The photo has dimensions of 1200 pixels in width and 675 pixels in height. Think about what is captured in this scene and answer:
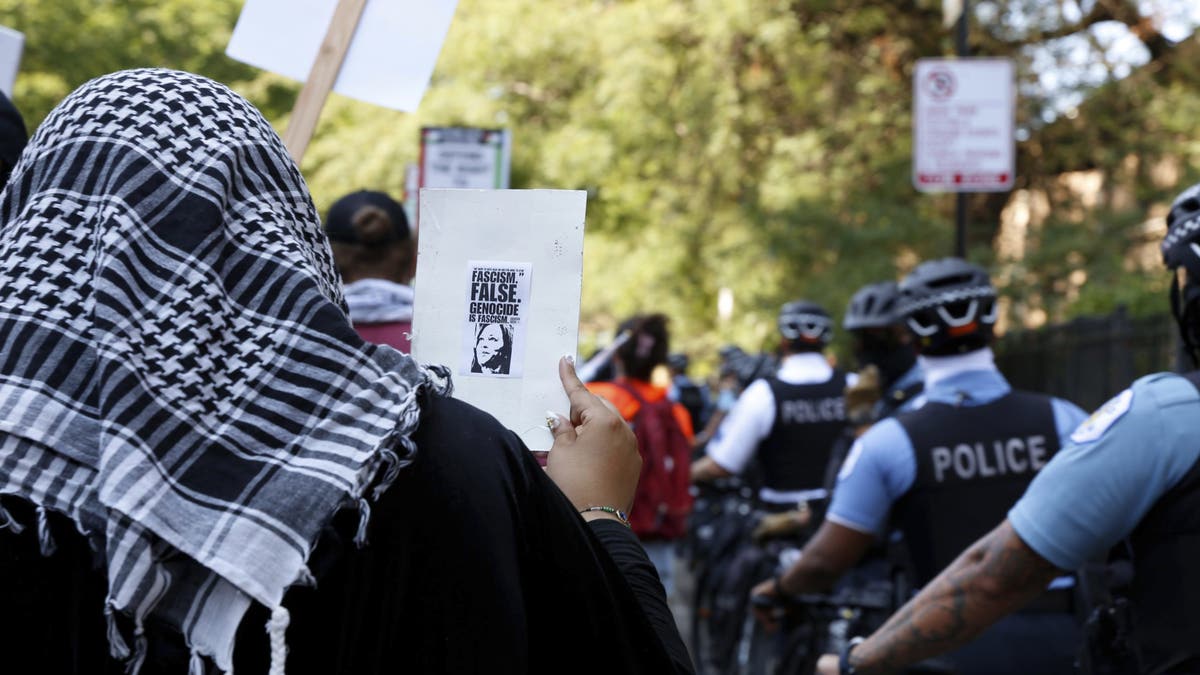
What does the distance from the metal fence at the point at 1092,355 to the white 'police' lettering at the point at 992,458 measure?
327 cm

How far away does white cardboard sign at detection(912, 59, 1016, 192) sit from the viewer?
10.4 metres

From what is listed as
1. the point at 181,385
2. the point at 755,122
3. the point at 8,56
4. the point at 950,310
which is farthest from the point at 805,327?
the point at 755,122

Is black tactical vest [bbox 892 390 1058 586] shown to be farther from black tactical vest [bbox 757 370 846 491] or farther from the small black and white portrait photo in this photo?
black tactical vest [bbox 757 370 846 491]

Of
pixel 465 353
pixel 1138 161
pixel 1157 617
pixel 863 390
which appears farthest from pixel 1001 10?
pixel 465 353

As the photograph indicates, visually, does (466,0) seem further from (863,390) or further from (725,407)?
(863,390)

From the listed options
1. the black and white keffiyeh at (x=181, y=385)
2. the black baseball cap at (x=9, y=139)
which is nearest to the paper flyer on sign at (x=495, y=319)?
the black and white keffiyeh at (x=181, y=385)

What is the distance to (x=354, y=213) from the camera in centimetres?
416

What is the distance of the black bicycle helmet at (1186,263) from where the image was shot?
9.81 feet

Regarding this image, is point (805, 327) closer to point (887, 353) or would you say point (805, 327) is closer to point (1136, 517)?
point (887, 353)

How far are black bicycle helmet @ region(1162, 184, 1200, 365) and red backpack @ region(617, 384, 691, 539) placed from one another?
5504 millimetres

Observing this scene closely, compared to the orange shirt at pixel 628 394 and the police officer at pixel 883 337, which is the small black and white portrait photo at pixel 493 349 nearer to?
the police officer at pixel 883 337

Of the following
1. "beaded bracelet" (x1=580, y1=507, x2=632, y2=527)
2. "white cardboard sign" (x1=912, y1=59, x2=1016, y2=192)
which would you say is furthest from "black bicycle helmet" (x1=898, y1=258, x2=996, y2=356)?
"white cardboard sign" (x1=912, y1=59, x2=1016, y2=192)

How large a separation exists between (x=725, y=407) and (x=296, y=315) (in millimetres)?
18594

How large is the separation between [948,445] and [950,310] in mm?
510
